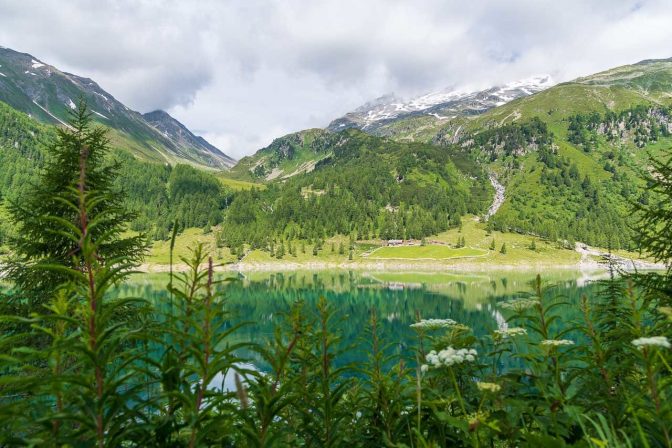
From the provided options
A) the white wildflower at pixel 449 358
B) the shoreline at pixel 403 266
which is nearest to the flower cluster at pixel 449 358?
the white wildflower at pixel 449 358

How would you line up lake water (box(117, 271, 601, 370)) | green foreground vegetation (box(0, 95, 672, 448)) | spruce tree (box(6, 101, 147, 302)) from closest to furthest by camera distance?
green foreground vegetation (box(0, 95, 672, 448))
spruce tree (box(6, 101, 147, 302))
lake water (box(117, 271, 601, 370))

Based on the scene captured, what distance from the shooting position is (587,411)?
2.94 meters

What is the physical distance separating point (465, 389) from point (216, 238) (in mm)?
196993

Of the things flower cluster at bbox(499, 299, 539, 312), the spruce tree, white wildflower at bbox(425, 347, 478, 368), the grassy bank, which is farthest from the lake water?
white wildflower at bbox(425, 347, 478, 368)

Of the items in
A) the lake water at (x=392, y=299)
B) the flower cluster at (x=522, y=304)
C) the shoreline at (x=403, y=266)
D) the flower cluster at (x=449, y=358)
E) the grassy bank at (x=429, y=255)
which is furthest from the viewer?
the grassy bank at (x=429, y=255)

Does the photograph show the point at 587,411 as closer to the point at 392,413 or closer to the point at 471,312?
the point at 392,413

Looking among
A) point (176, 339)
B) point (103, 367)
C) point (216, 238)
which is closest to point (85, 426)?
point (103, 367)

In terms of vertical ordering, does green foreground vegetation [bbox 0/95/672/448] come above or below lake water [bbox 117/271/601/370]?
above

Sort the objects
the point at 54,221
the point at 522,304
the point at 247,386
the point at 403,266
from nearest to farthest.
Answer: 1. the point at 247,386
2. the point at 522,304
3. the point at 54,221
4. the point at 403,266

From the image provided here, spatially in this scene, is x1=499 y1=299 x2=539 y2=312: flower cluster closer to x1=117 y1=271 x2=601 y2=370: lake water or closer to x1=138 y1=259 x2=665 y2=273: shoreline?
x1=117 y1=271 x2=601 y2=370: lake water

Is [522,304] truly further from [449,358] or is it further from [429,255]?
[429,255]

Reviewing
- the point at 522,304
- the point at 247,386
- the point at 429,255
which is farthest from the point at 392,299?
the point at 429,255

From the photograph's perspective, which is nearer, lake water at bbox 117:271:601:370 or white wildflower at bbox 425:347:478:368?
white wildflower at bbox 425:347:478:368

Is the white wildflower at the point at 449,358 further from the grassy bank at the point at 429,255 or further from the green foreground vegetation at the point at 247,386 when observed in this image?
the grassy bank at the point at 429,255
